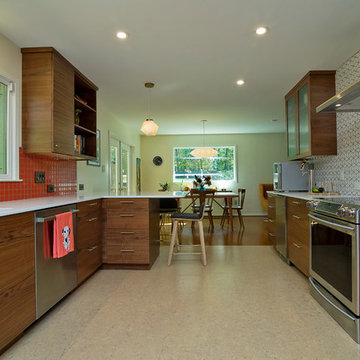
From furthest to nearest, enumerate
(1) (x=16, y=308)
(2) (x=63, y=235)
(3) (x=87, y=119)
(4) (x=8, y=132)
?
(3) (x=87, y=119), (4) (x=8, y=132), (2) (x=63, y=235), (1) (x=16, y=308)

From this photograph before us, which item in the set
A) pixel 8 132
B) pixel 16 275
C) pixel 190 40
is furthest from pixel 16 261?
pixel 190 40

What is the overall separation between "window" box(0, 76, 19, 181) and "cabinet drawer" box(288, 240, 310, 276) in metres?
2.81

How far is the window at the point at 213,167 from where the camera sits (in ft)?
25.6

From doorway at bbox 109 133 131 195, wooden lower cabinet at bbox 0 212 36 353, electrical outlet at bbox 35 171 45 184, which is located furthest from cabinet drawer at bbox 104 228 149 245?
doorway at bbox 109 133 131 195

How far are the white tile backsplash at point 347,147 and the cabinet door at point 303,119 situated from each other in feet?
1.06

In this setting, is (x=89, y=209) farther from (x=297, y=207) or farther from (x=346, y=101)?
(x=346, y=101)

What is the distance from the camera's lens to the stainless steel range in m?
1.74

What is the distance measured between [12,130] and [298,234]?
297cm

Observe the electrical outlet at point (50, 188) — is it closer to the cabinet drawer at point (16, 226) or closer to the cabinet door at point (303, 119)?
the cabinet drawer at point (16, 226)

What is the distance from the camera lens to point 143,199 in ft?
10.1

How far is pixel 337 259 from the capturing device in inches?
77.6

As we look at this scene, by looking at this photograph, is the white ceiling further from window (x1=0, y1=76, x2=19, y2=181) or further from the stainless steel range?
the stainless steel range

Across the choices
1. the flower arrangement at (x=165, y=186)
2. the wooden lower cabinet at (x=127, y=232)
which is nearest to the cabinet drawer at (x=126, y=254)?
the wooden lower cabinet at (x=127, y=232)

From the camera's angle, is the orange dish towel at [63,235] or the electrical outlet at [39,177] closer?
the orange dish towel at [63,235]
